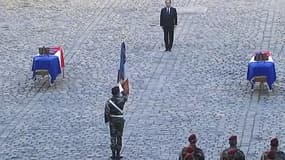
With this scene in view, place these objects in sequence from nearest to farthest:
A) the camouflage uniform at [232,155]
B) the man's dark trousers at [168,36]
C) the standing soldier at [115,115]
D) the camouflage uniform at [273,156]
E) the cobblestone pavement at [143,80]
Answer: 1. the camouflage uniform at [273,156]
2. the camouflage uniform at [232,155]
3. the standing soldier at [115,115]
4. the cobblestone pavement at [143,80]
5. the man's dark trousers at [168,36]

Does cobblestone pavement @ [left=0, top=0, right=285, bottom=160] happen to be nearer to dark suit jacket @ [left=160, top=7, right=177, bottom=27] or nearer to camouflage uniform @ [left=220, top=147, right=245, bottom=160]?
dark suit jacket @ [left=160, top=7, right=177, bottom=27]

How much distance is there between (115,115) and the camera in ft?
48.2

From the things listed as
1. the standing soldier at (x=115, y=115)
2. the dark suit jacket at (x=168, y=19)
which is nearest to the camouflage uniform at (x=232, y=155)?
the standing soldier at (x=115, y=115)

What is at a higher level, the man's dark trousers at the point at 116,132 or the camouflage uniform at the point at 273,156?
the camouflage uniform at the point at 273,156

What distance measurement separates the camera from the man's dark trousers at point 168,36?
2294 cm

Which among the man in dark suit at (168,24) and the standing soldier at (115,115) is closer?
the standing soldier at (115,115)

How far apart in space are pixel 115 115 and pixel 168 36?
856cm

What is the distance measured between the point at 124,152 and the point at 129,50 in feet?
26.5

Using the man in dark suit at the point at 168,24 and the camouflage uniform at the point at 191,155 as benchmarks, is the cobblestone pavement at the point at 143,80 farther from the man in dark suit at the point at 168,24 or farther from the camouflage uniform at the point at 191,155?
the camouflage uniform at the point at 191,155

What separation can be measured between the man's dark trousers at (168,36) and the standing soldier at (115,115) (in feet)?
27.1

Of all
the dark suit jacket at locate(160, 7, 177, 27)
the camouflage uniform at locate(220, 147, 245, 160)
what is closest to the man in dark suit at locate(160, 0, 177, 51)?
the dark suit jacket at locate(160, 7, 177, 27)

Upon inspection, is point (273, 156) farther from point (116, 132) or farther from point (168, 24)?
point (168, 24)

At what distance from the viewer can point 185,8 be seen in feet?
94.6

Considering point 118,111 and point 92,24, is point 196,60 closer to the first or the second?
point 92,24
